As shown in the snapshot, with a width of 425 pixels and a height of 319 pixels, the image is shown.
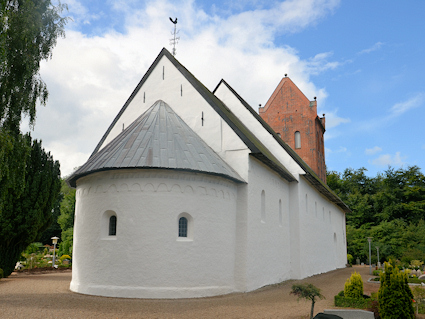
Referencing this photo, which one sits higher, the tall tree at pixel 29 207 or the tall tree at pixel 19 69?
the tall tree at pixel 19 69

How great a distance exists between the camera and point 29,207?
1559 cm

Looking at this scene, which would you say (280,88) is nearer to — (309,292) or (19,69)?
(19,69)

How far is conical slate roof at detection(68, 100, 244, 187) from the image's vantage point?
11.4 metres

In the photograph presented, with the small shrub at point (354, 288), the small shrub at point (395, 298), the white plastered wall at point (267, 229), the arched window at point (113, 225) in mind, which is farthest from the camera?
the white plastered wall at point (267, 229)

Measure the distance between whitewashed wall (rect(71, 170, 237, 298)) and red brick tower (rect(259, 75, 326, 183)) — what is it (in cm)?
1806

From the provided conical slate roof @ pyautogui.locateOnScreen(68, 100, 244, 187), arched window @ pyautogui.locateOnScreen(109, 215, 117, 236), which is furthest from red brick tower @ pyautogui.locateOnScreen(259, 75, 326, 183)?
arched window @ pyautogui.locateOnScreen(109, 215, 117, 236)

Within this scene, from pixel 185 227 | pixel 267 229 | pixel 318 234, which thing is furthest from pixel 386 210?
pixel 185 227

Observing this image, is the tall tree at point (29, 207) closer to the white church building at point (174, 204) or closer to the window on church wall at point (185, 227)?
the white church building at point (174, 204)

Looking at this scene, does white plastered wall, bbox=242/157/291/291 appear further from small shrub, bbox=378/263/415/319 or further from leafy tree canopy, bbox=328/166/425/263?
leafy tree canopy, bbox=328/166/425/263

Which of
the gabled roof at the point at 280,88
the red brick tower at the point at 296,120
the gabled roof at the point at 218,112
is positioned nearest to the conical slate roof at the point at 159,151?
the gabled roof at the point at 218,112

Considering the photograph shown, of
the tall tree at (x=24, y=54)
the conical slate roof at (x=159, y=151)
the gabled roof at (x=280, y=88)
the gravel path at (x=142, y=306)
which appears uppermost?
the gabled roof at (x=280, y=88)

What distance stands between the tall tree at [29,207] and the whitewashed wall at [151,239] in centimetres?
448

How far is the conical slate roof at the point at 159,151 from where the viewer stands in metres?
11.4

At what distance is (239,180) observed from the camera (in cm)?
1292
